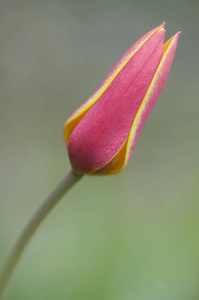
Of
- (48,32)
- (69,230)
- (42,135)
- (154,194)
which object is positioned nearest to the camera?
(69,230)

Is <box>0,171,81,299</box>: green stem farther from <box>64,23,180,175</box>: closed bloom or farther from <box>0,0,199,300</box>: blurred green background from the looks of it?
<box>0,0,199,300</box>: blurred green background

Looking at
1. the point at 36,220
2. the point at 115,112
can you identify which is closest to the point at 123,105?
the point at 115,112

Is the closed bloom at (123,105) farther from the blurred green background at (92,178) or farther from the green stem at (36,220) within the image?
the blurred green background at (92,178)

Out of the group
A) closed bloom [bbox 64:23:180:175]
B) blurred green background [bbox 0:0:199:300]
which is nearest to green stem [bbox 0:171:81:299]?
closed bloom [bbox 64:23:180:175]

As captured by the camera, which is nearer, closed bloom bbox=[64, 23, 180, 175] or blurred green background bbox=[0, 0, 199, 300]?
closed bloom bbox=[64, 23, 180, 175]

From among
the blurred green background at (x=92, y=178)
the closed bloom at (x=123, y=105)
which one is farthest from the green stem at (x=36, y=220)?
the blurred green background at (x=92, y=178)

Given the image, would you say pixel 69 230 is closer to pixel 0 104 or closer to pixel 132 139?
pixel 0 104

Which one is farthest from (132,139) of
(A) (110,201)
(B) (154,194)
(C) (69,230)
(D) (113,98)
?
(B) (154,194)

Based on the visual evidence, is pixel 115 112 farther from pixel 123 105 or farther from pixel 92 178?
pixel 92 178
